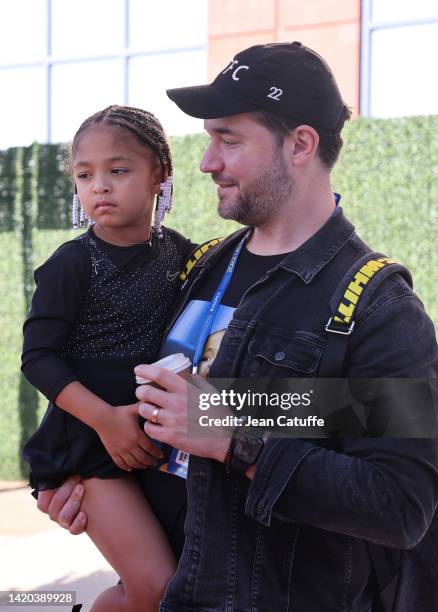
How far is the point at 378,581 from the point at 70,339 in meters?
1.10

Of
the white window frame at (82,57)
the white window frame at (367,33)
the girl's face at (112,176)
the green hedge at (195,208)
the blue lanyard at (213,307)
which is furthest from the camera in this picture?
the white window frame at (82,57)

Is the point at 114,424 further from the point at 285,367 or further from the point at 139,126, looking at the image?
the point at 139,126

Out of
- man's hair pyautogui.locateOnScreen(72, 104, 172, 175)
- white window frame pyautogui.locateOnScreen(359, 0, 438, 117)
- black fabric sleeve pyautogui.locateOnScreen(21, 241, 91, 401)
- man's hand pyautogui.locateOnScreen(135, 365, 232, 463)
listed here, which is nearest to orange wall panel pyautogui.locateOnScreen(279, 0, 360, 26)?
white window frame pyautogui.locateOnScreen(359, 0, 438, 117)

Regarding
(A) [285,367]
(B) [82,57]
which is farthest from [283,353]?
(B) [82,57]

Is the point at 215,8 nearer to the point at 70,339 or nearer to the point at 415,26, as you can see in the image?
the point at 415,26

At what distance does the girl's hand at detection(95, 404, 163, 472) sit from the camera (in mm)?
2461

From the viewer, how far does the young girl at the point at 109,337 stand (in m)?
2.52

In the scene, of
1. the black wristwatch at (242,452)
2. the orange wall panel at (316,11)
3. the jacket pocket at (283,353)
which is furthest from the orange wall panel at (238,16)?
the black wristwatch at (242,452)

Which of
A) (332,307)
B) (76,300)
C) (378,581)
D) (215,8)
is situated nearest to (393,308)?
(332,307)

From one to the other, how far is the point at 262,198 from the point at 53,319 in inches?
27.3

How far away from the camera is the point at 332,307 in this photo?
7.28 feet

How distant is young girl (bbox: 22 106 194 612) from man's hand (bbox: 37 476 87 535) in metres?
0.03

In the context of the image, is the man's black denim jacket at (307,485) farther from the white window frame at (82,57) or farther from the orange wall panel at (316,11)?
the white window frame at (82,57)

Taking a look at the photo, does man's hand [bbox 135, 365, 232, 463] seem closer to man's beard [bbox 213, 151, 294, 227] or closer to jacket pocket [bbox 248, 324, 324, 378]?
jacket pocket [bbox 248, 324, 324, 378]
